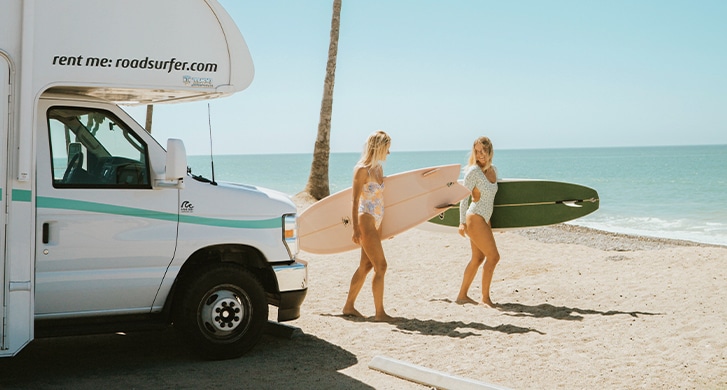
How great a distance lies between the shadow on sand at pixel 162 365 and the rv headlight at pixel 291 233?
94cm

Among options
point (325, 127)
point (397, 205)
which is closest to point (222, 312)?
point (397, 205)

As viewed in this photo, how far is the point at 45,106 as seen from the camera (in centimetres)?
646

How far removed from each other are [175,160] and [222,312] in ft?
4.59

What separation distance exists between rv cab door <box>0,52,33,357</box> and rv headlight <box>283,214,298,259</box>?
83.5 inches

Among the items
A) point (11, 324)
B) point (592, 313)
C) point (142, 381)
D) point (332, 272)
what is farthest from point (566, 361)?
point (332, 272)

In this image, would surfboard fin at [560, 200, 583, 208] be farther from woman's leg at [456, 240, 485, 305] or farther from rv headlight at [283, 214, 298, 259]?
rv headlight at [283, 214, 298, 259]

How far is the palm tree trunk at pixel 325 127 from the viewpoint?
19.0m

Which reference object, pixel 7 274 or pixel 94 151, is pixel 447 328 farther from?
pixel 7 274

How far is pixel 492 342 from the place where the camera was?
7848 millimetres

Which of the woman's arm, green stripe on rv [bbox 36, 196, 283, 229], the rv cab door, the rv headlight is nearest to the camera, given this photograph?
the rv cab door

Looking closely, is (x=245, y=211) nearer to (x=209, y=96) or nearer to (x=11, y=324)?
(x=209, y=96)

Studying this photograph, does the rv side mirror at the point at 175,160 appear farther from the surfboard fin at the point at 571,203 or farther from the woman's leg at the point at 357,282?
the surfboard fin at the point at 571,203

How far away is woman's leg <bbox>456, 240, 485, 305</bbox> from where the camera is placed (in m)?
9.85

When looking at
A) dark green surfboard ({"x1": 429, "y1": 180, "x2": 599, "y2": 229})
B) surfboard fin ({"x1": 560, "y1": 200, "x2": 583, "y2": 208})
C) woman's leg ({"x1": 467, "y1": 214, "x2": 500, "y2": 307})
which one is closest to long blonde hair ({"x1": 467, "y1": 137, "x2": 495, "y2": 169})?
woman's leg ({"x1": 467, "y1": 214, "x2": 500, "y2": 307})
